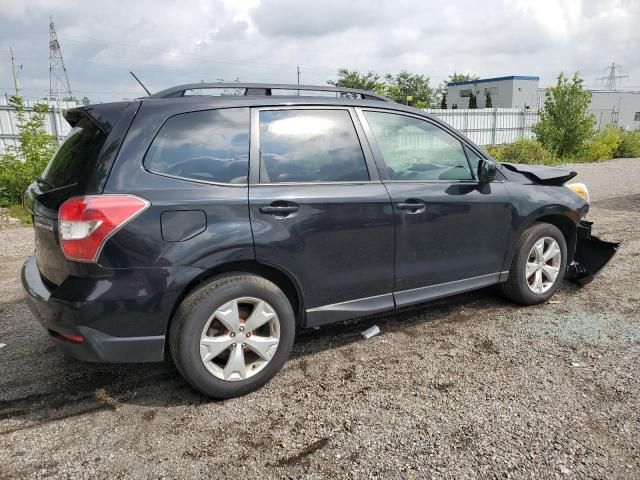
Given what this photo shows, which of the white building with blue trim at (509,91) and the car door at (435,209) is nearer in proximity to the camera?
the car door at (435,209)

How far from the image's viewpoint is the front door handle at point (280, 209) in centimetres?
298

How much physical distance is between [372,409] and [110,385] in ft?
5.58

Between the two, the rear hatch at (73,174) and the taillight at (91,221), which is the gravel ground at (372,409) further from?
the taillight at (91,221)

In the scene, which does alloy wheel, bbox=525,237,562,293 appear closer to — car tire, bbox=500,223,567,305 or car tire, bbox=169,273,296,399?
car tire, bbox=500,223,567,305

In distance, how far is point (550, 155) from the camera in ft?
64.7

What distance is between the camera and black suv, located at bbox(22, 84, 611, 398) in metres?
2.68

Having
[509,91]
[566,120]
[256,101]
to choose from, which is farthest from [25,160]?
[509,91]

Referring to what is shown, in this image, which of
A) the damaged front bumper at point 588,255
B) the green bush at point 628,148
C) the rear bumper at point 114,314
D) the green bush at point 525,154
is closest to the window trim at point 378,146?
the rear bumper at point 114,314

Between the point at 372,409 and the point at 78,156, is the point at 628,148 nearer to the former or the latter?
the point at 372,409

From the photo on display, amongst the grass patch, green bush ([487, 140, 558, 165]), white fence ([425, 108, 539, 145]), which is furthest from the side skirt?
white fence ([425, 108, 539, 145])

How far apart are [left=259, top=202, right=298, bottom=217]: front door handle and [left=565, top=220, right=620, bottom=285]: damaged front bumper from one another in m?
3.11

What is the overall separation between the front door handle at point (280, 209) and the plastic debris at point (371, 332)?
4.37ft

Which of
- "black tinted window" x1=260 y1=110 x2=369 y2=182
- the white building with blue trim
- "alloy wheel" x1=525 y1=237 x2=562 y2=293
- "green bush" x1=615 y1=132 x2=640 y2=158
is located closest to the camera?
"black tinted window" x1=260 y1=110 x2=369 y2=182

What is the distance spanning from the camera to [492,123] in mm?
23969
